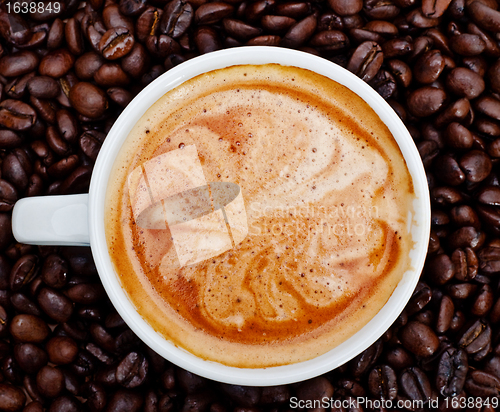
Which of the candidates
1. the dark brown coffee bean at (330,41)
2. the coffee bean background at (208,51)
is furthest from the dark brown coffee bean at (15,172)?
the dark brown coffee bean at (330,41)

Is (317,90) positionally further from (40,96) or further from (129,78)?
(40,96)

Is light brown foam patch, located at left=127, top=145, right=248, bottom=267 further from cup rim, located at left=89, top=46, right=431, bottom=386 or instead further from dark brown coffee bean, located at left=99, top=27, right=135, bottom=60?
dark brown coffee bean, located at left=99, top=27, right=135, bottom=60

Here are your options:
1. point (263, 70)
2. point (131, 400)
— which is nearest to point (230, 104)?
point (263, 70)

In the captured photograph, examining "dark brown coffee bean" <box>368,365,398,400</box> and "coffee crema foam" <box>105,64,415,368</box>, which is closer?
"coffee crema foam" <box>105,64,415,368</box>

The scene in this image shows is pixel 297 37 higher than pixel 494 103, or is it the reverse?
pixel 297 37

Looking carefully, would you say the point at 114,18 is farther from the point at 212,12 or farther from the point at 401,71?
the point at 401,71

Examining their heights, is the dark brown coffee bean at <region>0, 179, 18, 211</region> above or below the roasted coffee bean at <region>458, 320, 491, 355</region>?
above

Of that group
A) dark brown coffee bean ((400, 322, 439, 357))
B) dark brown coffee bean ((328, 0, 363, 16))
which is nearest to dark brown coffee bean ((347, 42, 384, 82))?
dark brown coffee bean ((328, 0, 363, 16))
